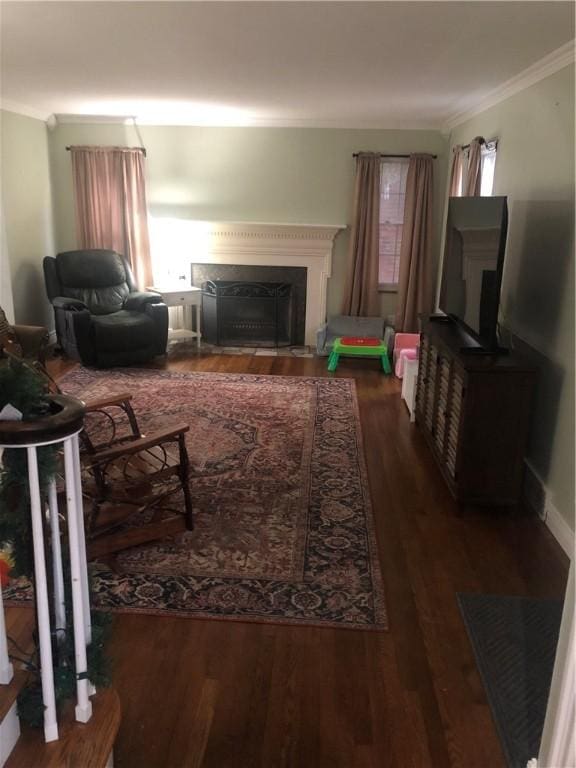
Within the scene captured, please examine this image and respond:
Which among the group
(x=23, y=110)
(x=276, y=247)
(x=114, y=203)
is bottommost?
(x=276, y=247)

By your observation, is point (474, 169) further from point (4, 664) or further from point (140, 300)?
point (4, 664)

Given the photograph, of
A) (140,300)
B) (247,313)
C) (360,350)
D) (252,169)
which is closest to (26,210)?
(140,300)

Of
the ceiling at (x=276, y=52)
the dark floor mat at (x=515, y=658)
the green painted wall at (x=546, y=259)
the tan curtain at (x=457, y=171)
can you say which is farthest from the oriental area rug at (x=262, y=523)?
the ceiling at (x=276, y=52)

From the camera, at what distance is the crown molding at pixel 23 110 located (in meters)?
5.45

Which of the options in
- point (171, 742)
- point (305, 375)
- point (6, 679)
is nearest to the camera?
point (6, 679)

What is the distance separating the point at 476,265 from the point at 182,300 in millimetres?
3578

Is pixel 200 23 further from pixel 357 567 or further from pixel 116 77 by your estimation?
pixel 357 567

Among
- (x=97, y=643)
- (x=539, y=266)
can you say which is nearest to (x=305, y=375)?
(x=539, y=266)

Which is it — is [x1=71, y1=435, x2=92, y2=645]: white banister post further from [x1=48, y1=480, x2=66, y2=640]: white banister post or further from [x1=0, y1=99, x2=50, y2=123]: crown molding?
[x1=0, y1=99, x2=50, y2=123]: crown molding

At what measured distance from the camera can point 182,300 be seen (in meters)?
6.32

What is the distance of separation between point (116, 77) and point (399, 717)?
4.30 m

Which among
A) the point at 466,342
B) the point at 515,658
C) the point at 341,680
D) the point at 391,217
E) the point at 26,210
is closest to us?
the point at 341,680

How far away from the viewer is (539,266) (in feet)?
11.3

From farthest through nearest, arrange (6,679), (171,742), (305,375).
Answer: (305,375) < (171,742) < (6,679)
